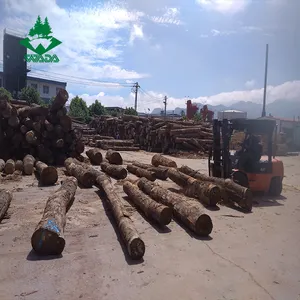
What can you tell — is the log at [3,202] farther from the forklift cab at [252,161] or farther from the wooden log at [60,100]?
the wooden log at [60,100]

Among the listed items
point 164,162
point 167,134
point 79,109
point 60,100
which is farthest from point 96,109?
point 164,162

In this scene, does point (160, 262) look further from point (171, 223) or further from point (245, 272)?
point (171, 223)

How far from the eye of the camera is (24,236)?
5383mm

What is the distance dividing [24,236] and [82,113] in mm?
44431

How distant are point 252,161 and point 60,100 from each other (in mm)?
9095

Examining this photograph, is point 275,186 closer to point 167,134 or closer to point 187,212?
point 187,212

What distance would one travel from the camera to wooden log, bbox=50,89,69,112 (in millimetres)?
13528

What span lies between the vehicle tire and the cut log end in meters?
6.77

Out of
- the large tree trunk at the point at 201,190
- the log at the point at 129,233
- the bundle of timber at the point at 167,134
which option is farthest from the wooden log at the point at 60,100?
the bundle of timber at the point at 167,134

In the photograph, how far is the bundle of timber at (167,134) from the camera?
72.8 feet

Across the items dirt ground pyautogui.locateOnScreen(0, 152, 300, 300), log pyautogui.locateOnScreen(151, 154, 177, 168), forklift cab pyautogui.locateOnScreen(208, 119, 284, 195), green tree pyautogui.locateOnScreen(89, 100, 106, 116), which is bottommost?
dirt ground pyautogui.locateOnScreen(0, 152, 300, 300)

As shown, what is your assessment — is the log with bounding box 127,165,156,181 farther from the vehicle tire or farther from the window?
the window

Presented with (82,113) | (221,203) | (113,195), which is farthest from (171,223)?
(82,113)

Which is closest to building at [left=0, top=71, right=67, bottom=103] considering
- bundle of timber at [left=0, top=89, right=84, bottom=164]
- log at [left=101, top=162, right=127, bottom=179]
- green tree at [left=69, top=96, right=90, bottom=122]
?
green tree at [left=69, top=96, right=90, bottom=122]
